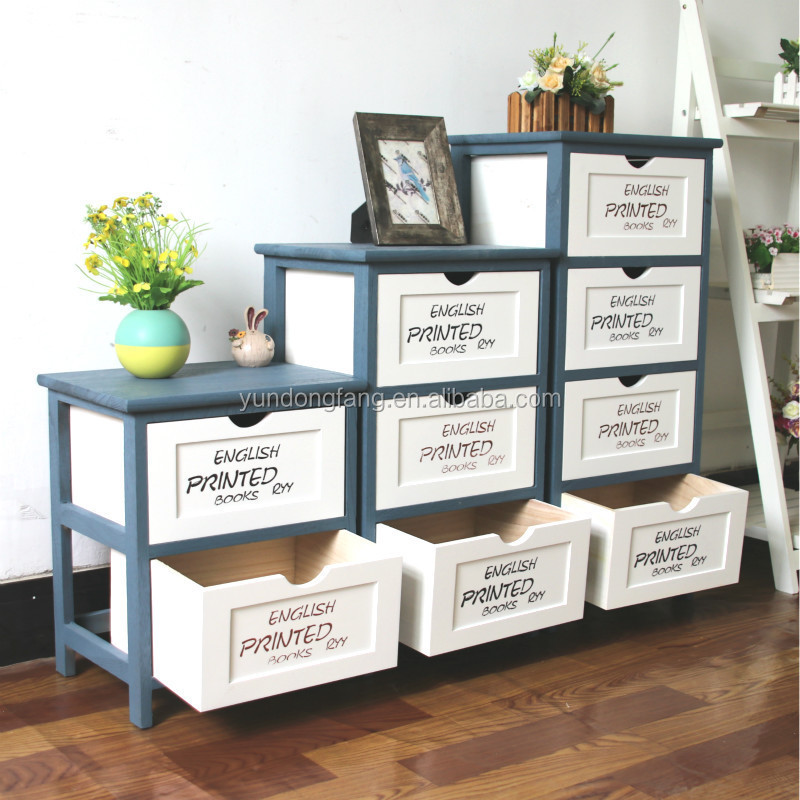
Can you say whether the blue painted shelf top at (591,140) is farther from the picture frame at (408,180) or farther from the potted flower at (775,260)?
the potted flower at (775,260)

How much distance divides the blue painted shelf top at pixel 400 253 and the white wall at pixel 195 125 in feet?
0.64

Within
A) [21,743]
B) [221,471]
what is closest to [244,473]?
[221,471]

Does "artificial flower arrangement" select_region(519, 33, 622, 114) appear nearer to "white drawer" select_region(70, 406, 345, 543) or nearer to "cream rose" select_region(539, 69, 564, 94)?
"cream rose" select_region(539, 69, 564, 94)

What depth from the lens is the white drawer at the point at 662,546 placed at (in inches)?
76.0

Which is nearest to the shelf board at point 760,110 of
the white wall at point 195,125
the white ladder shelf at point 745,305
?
the white ladder shelf at point 745,305

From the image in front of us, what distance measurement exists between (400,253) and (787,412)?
1242 millimetres

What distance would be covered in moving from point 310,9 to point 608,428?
1.00m

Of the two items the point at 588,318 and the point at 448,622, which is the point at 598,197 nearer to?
the point at 588,318

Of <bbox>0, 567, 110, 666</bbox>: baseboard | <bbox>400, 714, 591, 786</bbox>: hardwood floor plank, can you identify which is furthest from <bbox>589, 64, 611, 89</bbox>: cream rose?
<bbox>0, 567, 110, 666</bbox>: baseboard

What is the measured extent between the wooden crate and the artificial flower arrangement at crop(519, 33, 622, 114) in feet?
0.04

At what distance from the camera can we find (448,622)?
67.9 inches

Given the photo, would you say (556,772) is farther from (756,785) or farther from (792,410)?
(792,410)

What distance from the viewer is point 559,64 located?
6.70 ft

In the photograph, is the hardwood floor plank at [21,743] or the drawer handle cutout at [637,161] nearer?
the hardwood floor plank at [21,743]
